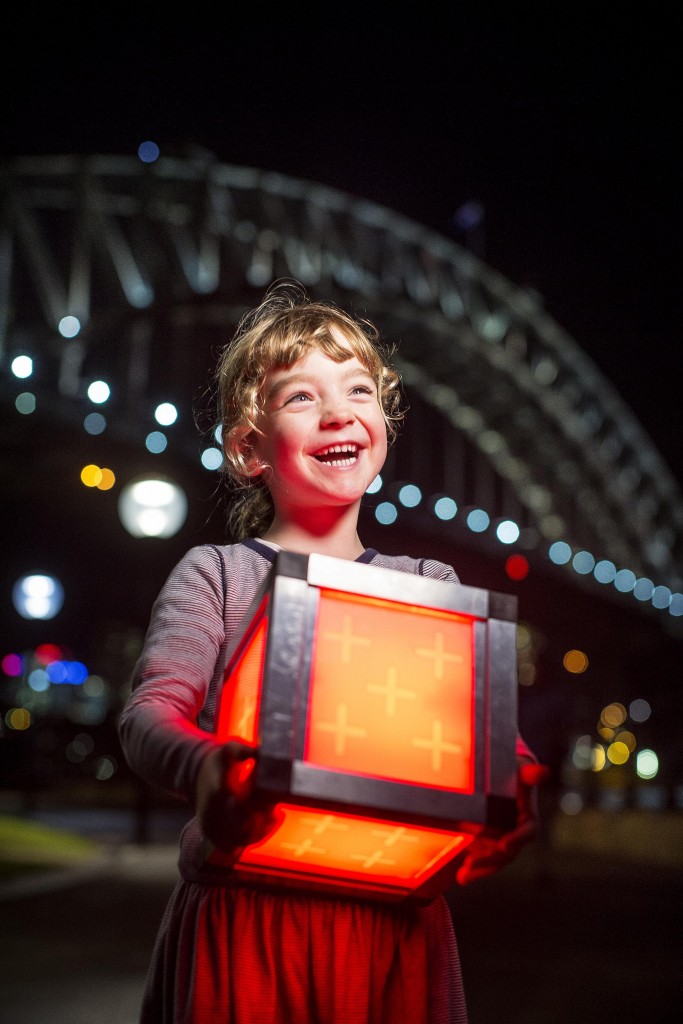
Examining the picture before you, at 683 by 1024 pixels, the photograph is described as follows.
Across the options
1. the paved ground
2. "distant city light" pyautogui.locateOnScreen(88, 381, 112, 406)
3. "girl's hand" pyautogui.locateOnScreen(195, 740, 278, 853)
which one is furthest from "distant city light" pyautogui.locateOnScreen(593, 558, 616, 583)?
"girl's hand" pyautogui.locateOnScreen(195, 740, 278, 853)

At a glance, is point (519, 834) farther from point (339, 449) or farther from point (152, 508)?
point (152, 508)

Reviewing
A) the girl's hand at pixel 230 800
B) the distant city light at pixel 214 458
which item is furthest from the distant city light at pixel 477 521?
the girl's hand at pixel 230 800

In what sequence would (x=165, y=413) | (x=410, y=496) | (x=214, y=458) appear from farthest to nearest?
(x=410, y=496) < (x=214, y=458) < (x=165, y=413)

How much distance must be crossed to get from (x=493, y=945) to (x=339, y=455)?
4601mm

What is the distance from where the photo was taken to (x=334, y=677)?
134cm

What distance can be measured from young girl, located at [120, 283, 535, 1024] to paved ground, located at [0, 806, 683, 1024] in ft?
8.83

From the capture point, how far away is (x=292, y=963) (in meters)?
1.55

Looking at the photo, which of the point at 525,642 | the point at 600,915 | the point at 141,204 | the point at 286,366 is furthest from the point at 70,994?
the point at 141,204

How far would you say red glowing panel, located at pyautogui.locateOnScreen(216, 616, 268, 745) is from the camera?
1.37 meters

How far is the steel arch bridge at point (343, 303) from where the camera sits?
22.5 m

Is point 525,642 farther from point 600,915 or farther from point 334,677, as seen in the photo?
point 334,677

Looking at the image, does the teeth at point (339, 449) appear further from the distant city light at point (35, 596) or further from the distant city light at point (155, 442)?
the distant city light at point (155, 442)

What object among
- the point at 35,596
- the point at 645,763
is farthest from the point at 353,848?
the point at 645,763

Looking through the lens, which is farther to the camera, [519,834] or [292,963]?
[292,963]
